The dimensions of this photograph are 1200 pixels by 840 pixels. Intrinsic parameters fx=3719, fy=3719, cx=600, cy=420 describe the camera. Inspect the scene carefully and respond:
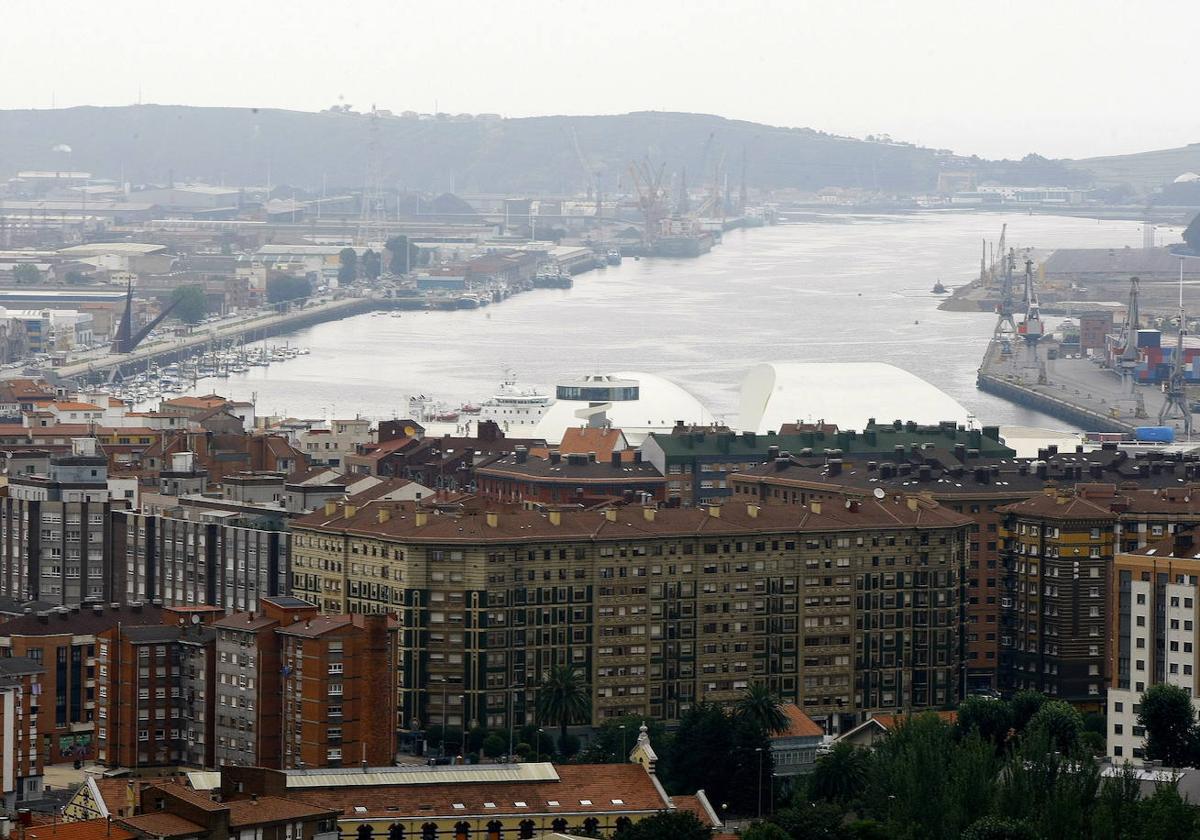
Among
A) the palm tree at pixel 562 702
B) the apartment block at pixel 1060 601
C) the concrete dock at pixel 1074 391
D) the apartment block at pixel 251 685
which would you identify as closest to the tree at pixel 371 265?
the concrete dock at pixel 1074 391

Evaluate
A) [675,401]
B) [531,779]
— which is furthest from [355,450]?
[531,779]

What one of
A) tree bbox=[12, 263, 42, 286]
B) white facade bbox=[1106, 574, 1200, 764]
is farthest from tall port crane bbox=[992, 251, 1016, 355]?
white facade bbox=[1106, 574, 1200, 764]

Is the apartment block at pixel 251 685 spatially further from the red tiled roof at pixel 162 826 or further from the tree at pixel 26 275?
the tree at pixel 26 275

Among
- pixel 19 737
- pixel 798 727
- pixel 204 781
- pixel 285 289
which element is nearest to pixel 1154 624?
pixel 798 727

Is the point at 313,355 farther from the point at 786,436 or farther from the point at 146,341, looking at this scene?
the point at 786,436

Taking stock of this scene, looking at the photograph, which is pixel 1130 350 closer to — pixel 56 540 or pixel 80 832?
pixel 56 540

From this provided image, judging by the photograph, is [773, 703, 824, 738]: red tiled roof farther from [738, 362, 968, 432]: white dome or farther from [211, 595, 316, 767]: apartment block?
[738, 362, 968, 432]: white dome
